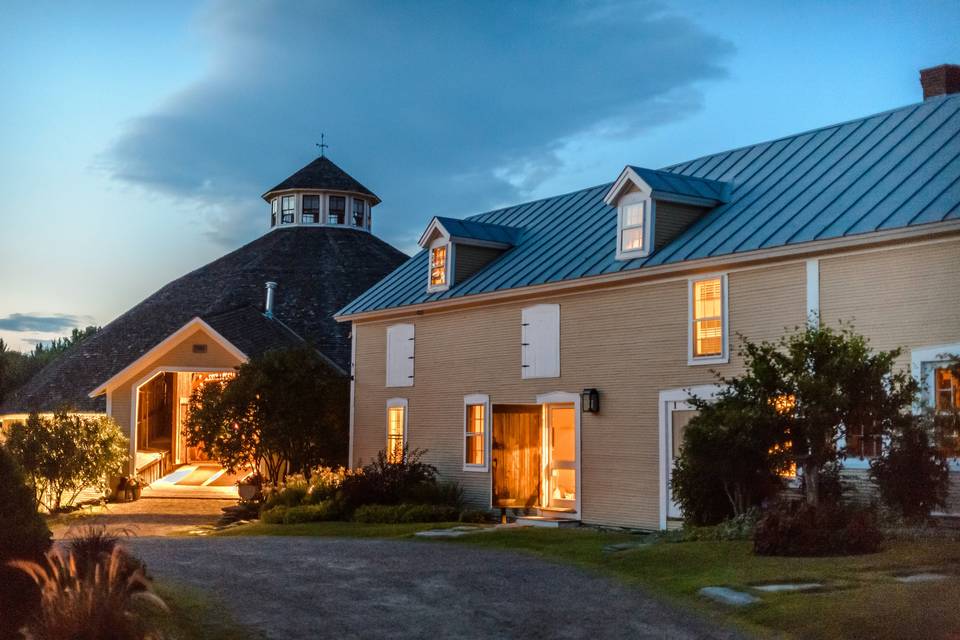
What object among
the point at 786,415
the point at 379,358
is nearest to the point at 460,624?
the point at 786,415

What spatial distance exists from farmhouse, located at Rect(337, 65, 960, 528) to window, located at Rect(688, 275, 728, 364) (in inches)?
1.4

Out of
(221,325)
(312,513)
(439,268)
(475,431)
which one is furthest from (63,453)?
(475,431)

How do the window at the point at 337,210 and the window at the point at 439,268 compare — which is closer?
the window at the point at 439,268

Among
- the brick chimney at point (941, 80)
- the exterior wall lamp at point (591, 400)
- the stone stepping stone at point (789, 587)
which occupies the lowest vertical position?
the stone stepping stone at point (789, 587)

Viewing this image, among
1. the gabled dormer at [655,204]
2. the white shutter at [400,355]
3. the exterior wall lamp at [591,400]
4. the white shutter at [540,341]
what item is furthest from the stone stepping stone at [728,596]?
the white shutter at [400,355]

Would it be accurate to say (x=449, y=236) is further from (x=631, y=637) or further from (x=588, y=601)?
(x=631, y=637)

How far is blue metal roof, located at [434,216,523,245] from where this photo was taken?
26.6 meters

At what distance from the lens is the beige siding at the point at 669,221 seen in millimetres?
21141

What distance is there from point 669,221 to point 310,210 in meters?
29.8

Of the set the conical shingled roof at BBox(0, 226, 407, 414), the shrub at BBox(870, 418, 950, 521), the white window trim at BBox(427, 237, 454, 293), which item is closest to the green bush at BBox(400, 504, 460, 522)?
the white window trim at BBox(427, 237, 454, 293)

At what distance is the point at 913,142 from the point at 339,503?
13937 millimetres

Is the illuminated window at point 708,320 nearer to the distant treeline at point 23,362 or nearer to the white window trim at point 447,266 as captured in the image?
the white window trim at point 447,266

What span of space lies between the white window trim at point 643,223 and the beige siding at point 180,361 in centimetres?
1504

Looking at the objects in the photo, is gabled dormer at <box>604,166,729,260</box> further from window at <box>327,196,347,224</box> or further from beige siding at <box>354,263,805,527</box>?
window at <box>327,196,347,224</box>
